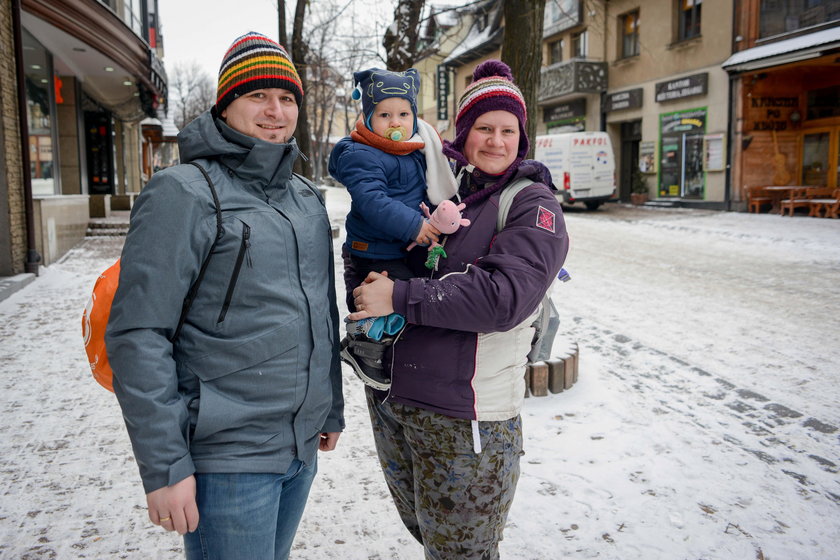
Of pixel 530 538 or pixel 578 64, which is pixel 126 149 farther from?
pixel 530 538

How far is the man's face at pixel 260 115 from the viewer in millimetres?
1833

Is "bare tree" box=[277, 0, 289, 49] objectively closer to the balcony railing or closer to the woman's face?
the balcony railing

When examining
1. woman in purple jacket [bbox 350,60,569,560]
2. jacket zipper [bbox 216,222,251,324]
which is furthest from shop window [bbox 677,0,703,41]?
jacket zipper [bbox 216,222,251,324]

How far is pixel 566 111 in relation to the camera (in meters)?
28.4

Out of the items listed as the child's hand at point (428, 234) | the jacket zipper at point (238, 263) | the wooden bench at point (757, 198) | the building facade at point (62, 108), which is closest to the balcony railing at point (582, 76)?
the wooden bench at point (757, 198)

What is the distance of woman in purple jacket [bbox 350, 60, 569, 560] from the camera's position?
1819 millimetres

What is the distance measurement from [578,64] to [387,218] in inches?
1014

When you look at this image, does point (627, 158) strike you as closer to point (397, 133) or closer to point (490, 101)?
point (397, 133)

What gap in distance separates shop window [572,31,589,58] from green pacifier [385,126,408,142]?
2677cm

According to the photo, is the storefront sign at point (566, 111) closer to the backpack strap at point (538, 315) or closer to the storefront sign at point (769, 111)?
the storefront sign at point (769, 111)

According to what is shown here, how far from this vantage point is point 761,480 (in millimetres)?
3387

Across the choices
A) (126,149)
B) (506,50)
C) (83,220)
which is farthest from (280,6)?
(126,149)

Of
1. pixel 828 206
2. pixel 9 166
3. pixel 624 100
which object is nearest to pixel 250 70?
pixel 9 166

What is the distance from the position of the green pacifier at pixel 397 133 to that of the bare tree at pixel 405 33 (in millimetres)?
8150
